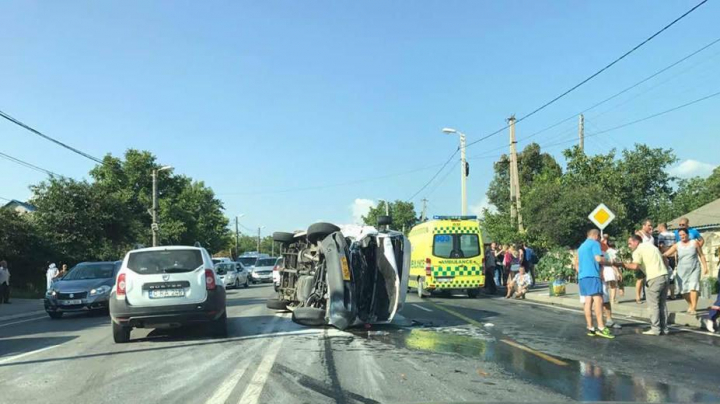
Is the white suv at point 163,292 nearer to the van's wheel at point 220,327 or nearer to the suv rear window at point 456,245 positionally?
the van's wheel at point 220,327

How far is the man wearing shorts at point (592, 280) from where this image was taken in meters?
9.96

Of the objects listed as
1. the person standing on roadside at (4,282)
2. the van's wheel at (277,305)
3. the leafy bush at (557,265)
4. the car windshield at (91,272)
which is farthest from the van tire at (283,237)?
the leafy bush at (557,265)

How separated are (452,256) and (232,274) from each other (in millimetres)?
16032

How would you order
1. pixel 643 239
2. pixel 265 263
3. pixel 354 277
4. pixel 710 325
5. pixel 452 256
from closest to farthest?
1. pixel 710 325
2. pixel 354 277
3. pixel 643 239
4. pixel 452 256
5. pixel 265 263

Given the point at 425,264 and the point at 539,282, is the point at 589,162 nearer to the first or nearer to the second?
the point at 539,282

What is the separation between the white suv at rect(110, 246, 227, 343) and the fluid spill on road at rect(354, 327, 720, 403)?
276cm

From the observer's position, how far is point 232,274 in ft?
106

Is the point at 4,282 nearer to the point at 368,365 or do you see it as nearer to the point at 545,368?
the point at 368,365

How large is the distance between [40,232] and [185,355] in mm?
25051

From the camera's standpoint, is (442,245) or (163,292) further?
(442,245)

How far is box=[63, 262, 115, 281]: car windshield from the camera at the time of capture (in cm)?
1698

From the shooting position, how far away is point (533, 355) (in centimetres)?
819

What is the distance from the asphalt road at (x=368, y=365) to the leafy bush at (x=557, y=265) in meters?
13.1

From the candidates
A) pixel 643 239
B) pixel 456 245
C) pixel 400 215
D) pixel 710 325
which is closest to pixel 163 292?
pixel 710 325
